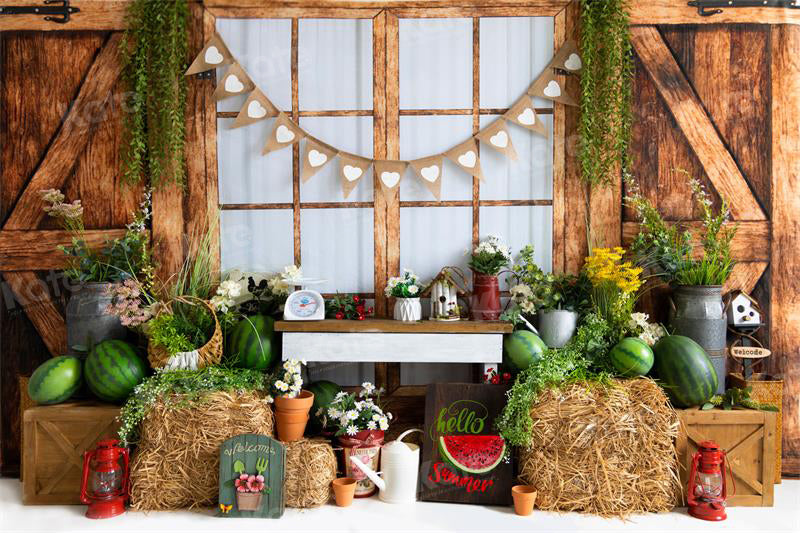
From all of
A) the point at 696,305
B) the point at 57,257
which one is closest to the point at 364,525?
the point at 696,305

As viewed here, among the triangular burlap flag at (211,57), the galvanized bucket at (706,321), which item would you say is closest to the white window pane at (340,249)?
the triangular burlap flag at (211,57)

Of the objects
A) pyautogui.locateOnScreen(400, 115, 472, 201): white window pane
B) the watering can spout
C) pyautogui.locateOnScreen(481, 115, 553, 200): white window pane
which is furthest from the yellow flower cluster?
the watering can spout

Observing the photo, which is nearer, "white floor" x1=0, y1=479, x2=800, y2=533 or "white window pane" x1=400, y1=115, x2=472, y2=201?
"white floor" x1=0, y1=479, x2=800, y2=533

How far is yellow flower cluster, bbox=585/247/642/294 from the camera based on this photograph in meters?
3.65

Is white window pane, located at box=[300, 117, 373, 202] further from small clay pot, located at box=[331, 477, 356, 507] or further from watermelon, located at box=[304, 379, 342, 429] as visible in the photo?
small clay pot, located at box=[331, 477, 356, 507]

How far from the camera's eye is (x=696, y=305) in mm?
3734

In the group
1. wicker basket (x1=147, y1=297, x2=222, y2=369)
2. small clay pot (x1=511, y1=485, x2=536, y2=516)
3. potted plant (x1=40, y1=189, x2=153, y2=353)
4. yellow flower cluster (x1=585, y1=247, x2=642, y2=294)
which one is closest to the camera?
small clay pot (x1=511, y1=485, x2=536, y2=516)

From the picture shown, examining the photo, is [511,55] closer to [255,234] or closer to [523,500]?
[255,234]

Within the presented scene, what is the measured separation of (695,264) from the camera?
386cm

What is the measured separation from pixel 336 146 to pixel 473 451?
218 centimetres

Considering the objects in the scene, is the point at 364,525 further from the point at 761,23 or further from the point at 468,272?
the point at 761,23

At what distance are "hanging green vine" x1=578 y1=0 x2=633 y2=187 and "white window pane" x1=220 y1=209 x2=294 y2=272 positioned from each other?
2061 millimetres

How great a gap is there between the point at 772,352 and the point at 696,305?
0.79 meters

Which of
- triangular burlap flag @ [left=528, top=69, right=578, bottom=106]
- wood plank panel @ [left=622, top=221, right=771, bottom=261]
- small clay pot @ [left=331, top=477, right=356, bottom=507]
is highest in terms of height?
triangular burlap flag @ [left=528, top=69, right=578, bottom=106]
